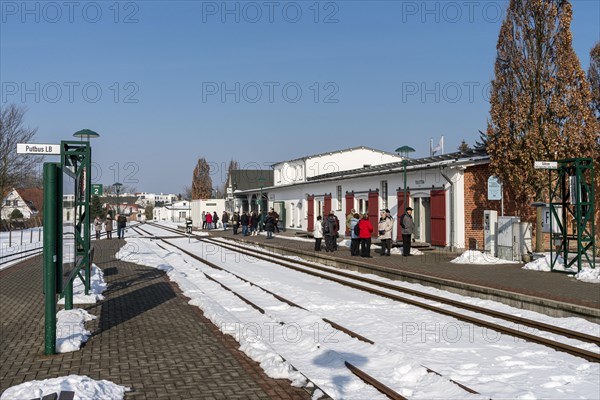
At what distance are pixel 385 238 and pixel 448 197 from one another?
12.2ft

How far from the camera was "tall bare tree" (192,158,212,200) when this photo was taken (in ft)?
361

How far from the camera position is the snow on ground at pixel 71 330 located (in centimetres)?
765

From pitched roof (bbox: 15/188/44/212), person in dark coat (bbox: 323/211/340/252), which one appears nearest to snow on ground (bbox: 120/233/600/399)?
person in dark coat (bbox: 323/211/340/252)

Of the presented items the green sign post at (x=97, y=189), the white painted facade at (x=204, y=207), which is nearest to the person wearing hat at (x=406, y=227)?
the green sign post at (x=97, y=189)

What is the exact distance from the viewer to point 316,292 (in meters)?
14.1

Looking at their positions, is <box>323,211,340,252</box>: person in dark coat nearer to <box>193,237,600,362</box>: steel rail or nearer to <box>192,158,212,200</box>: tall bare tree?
<box>193,237,600,362</box>: steel rail

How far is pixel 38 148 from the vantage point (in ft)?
29.4

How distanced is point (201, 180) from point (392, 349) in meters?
105

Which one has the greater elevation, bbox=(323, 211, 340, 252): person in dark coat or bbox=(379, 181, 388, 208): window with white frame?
bbox=(379, 181, 388, 208): window with white frame

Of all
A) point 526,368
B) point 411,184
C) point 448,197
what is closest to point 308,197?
point 411,184

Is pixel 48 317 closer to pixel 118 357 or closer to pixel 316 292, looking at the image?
pixel 118 357

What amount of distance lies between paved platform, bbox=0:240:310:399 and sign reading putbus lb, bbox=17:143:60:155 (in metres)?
2.68

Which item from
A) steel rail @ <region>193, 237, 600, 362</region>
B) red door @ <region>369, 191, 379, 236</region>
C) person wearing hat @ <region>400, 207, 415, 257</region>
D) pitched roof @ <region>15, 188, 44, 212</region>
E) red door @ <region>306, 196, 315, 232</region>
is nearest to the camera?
steel rail @ <region>193, 237, 600, 362</region>

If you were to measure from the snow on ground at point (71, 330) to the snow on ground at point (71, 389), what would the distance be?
182 centimetres
